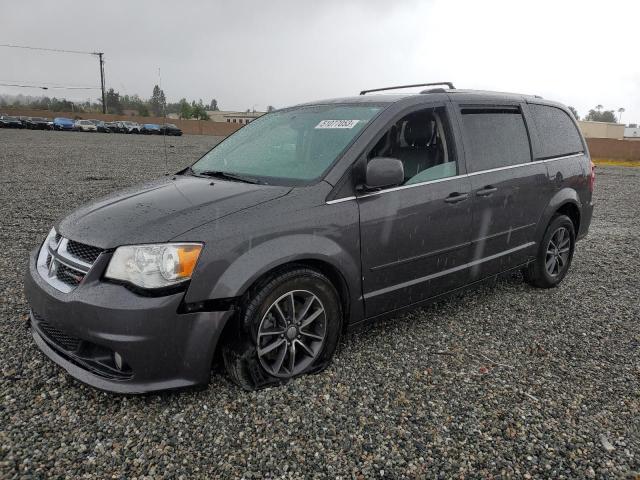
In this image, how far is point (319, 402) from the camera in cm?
274

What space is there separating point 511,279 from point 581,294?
25.7 inches

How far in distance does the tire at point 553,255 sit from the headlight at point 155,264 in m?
3.41

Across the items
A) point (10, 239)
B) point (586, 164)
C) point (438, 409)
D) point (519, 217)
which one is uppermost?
point (586, 164)

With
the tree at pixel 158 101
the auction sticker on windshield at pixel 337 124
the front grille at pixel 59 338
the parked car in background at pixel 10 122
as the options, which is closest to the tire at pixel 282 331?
the front grille at pixel 59 338

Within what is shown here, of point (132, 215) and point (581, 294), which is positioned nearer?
point (132, 215)

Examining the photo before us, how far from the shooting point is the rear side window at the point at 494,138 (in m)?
3.78

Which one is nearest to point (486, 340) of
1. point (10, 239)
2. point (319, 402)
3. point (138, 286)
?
point (319, 402)

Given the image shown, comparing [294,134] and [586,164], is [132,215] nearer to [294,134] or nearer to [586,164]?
[294,134]

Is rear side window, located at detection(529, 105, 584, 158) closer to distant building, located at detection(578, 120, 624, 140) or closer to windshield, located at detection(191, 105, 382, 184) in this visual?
windshield, located at detection(191, 105, 382, 184)

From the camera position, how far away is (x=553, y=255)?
4797mm

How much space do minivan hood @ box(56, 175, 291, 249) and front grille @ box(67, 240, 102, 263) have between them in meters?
0.03

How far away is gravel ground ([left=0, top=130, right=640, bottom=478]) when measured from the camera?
Answer: 7.45 ft

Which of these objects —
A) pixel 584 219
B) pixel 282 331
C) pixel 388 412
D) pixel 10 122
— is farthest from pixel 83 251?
pixel 10 122

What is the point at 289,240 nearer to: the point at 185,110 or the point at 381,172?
the point at 381,172
